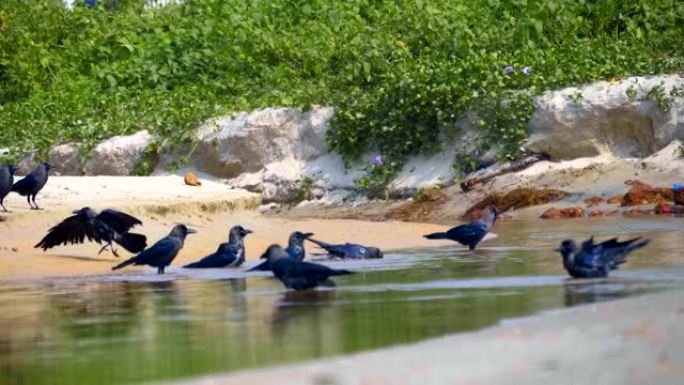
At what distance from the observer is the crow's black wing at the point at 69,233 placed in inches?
516

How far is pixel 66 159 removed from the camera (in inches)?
848

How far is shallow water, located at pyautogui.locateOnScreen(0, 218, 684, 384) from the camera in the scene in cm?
720

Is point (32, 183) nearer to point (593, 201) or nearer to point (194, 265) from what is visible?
point (194, 265)

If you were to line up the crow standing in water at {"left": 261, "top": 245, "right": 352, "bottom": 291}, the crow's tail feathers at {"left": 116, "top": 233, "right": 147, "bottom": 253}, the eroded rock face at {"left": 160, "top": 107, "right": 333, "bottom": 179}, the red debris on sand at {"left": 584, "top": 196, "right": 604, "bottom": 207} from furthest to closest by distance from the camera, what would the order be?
the eroded rock face at {"left": 160, "top": 107, "right": 333, "bottom": 179} < the red debris on sand at {"left": 584, "top": 196, "right": 604, "bottom": 207} < the crow's tail feathers at {"left": 116, "top": 233, "right": 147, "bottom": 253} < the crow standing in water at {"left": 261, "top": 245, "right": 352, "bottom": 291}

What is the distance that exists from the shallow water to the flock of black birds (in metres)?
0.13

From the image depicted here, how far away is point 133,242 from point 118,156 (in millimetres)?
8286

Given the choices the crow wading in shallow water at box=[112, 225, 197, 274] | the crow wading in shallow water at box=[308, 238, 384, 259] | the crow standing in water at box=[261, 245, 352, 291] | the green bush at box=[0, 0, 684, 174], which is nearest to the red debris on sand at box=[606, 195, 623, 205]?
the green bush at box=[0, 0, 684, 174]

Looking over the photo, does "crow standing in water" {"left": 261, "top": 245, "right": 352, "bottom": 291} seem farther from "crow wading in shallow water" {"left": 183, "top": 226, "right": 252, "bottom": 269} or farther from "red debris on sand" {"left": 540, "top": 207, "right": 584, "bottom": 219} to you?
"red debris on sand" {"left": 540, "top": 207, "right": 584, "bottom": 219}

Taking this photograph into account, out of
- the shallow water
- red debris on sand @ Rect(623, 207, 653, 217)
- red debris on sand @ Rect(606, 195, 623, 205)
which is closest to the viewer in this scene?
the shallow water

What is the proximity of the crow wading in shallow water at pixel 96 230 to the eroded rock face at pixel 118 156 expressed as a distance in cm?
792

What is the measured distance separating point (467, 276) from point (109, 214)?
3.57 metres

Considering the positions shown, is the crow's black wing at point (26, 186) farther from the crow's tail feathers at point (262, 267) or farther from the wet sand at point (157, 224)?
the crow's tail feathers at point (262, 267)

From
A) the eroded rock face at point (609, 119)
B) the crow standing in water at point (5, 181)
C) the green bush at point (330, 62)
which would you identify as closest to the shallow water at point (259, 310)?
the crow standing in water at point (5, 181)

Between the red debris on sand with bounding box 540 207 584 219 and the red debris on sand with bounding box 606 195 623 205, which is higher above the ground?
the red debris on sand with bounding box 606 195 623 205
